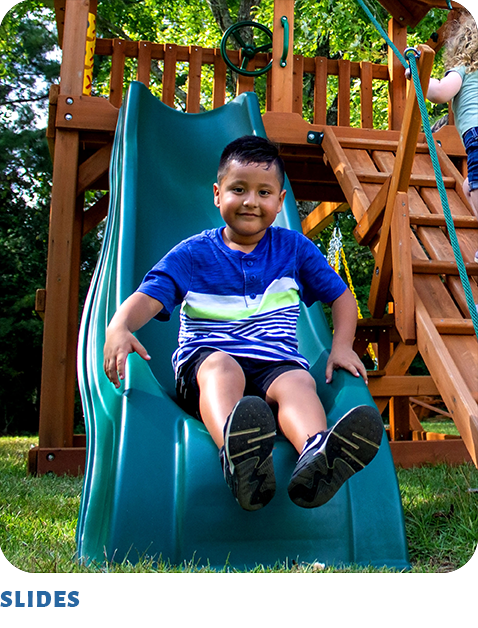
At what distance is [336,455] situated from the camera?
1.51 m

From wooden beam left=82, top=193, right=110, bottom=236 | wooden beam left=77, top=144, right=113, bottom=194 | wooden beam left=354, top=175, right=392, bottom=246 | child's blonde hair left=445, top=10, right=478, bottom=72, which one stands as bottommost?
wooden beam left=354, top=175, right=392, bottom=246

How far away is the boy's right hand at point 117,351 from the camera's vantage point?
168 cm

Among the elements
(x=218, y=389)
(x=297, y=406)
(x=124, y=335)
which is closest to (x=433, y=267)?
(x=297, y=406)

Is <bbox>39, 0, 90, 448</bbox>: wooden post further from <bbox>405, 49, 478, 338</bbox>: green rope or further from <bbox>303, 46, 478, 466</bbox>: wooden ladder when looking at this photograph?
<bbox>405, 49, 478, 338</bbox>: green rope

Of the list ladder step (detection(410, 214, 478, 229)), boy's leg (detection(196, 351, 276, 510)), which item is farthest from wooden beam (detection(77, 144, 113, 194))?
boy's leg (detection(196, 351, 276, 510))

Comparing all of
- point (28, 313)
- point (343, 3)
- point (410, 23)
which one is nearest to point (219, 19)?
point (343, 3)

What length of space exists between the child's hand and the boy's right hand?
68 cm

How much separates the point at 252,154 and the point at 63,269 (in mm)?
2268

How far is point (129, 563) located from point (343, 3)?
36.9ft

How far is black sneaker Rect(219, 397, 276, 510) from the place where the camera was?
1481 mm

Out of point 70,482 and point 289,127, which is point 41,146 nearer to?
point 289,127

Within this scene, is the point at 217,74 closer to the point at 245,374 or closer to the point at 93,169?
the point at 93,169

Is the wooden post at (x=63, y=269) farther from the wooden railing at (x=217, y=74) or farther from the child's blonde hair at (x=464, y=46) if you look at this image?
the child's blonde hair at (x=464, y=46)
